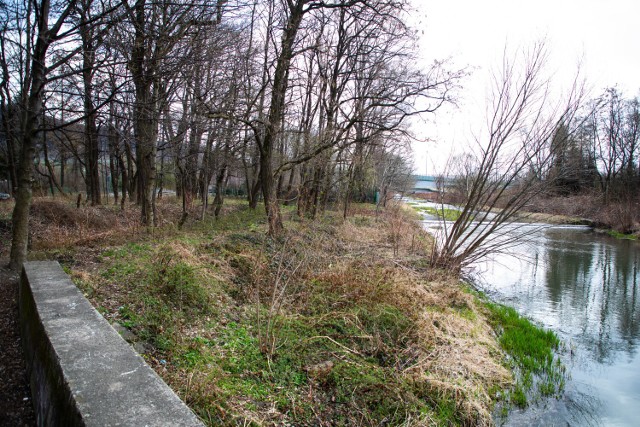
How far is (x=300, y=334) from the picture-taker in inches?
211

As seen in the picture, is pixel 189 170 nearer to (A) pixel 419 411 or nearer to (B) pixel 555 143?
(B) pixel 555 143

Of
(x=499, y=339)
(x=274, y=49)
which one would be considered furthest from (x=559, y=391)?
(x=274, y=49)

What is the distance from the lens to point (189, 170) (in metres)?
15.5

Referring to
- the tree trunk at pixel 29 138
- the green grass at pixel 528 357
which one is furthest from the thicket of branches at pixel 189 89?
the green grass at pixel 528 357

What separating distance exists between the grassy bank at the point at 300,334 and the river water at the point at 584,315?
71cm

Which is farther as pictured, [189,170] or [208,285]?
[189,170]

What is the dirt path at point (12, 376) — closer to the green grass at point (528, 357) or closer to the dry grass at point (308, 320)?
the dry grass at point (308, 320)

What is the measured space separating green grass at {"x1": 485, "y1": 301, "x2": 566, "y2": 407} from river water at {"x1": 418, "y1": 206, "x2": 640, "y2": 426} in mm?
173

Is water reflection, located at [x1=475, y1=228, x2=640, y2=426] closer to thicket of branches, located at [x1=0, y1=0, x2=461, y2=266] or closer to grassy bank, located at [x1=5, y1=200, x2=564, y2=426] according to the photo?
grassy bank, located at [x1=5, y1=200, x2=564, y2=426]

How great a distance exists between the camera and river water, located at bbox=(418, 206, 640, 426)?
546 cm

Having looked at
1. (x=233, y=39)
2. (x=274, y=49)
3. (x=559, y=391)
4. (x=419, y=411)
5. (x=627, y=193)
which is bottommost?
(x=559, y=391)

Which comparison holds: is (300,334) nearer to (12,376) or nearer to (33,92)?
(12,376)

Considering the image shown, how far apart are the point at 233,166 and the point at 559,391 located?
15372 mm

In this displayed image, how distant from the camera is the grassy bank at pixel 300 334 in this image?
3.94m
